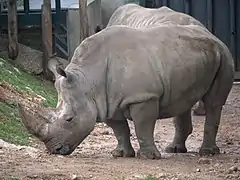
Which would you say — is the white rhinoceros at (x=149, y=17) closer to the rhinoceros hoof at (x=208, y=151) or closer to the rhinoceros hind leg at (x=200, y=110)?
the rhinoceros hoof at (x=208, y=151)

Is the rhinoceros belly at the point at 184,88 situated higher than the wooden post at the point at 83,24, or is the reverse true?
the rhinoceros belly at the point at 184,88

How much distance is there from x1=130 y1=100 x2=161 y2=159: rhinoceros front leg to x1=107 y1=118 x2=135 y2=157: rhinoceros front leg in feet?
0.54

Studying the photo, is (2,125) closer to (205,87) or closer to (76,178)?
(205,87)

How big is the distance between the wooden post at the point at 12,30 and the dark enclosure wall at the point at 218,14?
307 centimetres

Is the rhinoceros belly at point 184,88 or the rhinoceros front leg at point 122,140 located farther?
the rhinoceros front leg at point 122,140

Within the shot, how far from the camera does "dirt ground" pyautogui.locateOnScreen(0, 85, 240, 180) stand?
728cm

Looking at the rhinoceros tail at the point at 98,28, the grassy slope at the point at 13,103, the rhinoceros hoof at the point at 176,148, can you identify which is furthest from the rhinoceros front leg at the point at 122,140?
the rhinoceros tail at the point at 98,28

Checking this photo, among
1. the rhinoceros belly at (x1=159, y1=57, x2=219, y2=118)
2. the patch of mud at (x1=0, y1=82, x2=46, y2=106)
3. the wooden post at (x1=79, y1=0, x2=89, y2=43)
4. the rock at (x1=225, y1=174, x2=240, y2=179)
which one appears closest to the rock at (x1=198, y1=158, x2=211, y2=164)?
the rhinoceros belly at (x1=159, y1=57, x2=219, y2=118)

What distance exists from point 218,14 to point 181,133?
7.65 m

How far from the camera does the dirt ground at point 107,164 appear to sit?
7275 millimetres

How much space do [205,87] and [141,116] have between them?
0.97 metres

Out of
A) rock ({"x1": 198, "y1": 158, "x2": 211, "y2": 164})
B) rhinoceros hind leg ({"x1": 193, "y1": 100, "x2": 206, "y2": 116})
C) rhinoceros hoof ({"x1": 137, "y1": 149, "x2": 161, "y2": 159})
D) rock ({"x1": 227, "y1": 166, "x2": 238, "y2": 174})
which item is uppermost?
rock ({"x1": 227, "y1": 166, "x2": 238, "y2": 174})

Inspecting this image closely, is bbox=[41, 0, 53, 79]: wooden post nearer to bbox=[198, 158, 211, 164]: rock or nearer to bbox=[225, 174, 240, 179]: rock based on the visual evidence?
bbox=[198, 158, 211, 164]: rock

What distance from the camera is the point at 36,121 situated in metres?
8.41
